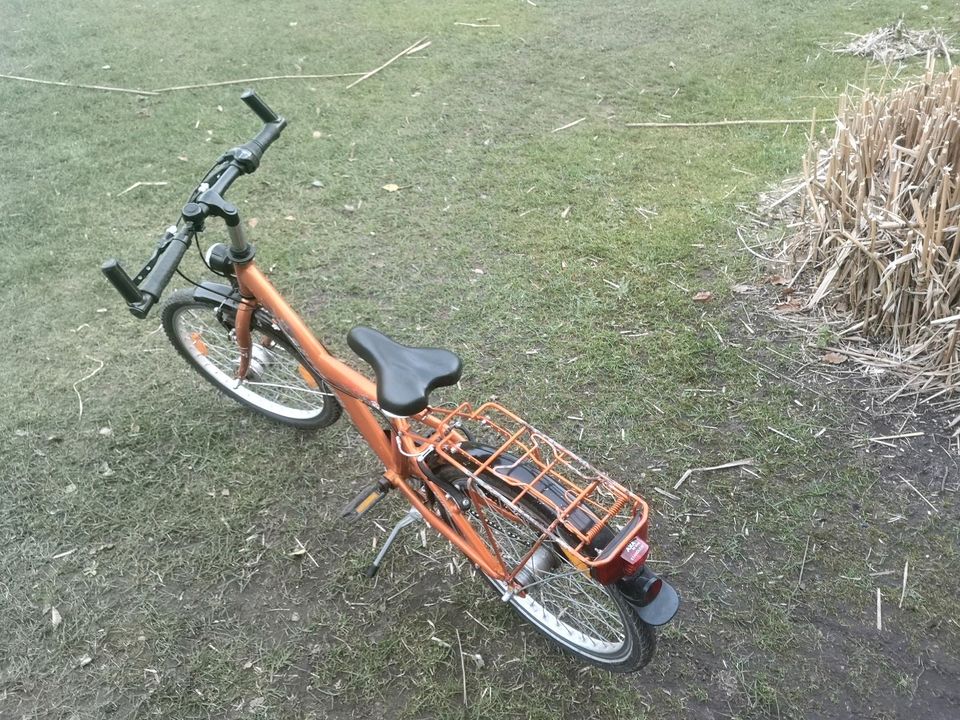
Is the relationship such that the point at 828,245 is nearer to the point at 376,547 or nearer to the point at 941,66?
the point at 376,547

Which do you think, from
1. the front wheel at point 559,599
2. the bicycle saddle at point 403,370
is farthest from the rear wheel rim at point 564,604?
the bicycle saddle at point 403,370

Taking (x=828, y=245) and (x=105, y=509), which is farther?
(x=828, y=245)

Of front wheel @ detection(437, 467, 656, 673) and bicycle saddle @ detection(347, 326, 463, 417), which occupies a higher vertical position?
bicycle saddle @ detection(347, 326, 463, 417)

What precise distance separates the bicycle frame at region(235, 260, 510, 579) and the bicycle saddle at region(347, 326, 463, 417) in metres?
0.13

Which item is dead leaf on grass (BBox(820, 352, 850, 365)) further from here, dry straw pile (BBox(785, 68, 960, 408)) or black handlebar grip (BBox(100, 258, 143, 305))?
black handlebar grip (BBox(100, 258, 143, 305))

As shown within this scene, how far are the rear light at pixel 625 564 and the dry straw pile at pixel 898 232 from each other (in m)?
1.99

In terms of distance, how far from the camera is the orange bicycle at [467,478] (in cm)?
185

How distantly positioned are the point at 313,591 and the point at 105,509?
1.00 m

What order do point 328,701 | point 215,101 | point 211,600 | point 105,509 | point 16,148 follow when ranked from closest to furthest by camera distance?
point 328,701, point 211,600, point 105,509, point 16,148, point 215,101

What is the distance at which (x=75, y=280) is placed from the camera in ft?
13.1

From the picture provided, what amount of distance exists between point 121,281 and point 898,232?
308 centimetres

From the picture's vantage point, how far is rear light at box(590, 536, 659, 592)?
1.72 meters

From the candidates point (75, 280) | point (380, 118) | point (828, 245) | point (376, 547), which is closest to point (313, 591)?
point (376, 547)

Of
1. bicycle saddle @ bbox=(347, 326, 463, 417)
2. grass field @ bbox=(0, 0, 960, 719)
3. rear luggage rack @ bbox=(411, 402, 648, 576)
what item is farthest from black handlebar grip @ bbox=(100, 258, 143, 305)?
grass field @ bbox=(0, 0, 960, 719)
